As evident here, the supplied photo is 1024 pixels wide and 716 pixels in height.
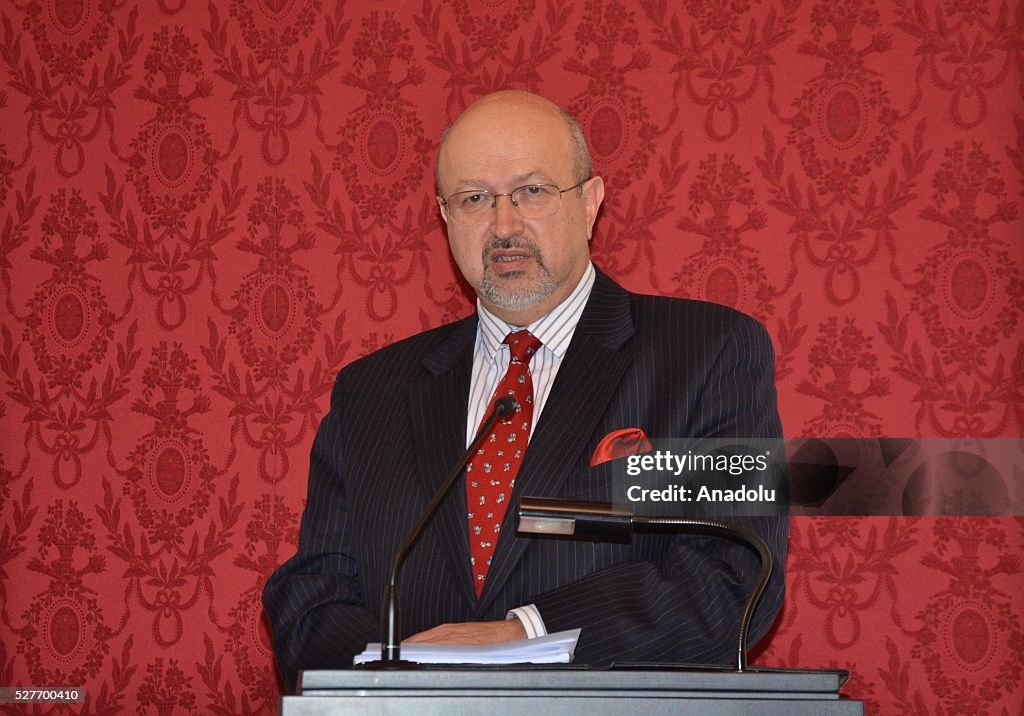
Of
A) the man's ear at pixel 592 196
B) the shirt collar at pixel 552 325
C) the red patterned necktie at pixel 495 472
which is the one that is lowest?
Answer: the red patterned necktie at pixel 495 472

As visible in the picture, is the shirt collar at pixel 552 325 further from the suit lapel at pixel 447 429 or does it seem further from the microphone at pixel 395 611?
the microphone at pixel 395 611

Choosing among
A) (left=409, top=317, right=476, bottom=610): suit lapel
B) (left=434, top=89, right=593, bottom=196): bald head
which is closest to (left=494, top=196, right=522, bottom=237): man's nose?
(left=434, top=89, right=593, bottom=196): bald head

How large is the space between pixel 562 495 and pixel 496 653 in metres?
0.75

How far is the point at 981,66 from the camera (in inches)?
117

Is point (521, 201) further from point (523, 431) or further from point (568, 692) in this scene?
point (568, 692)

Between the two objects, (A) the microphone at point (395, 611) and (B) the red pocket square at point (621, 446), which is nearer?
(A) the microphone at point (395, 611)

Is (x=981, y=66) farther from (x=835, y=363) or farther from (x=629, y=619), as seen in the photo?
(x=629, y=619)

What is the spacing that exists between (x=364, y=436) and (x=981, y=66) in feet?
5.60

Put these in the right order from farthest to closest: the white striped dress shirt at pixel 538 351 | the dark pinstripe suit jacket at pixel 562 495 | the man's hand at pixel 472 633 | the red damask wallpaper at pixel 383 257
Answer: the red damask wallpaper at pixel 383 257 → the white striped dress shirt at pixel 538 351 → the dark pinstripe suit jacket at pixel 562 495 → the man's hand at pixel 472 633

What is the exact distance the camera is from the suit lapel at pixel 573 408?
2.18 meters

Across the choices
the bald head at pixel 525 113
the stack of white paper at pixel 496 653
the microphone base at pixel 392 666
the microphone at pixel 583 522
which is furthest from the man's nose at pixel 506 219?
the microphone base at pixel 392 666

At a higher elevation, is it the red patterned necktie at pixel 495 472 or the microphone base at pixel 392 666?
the red patterned necktie at pixel 495 472

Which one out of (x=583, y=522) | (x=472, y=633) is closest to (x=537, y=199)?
(x=472, y=633)

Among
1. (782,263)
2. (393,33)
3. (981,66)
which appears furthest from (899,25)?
(393,33)
